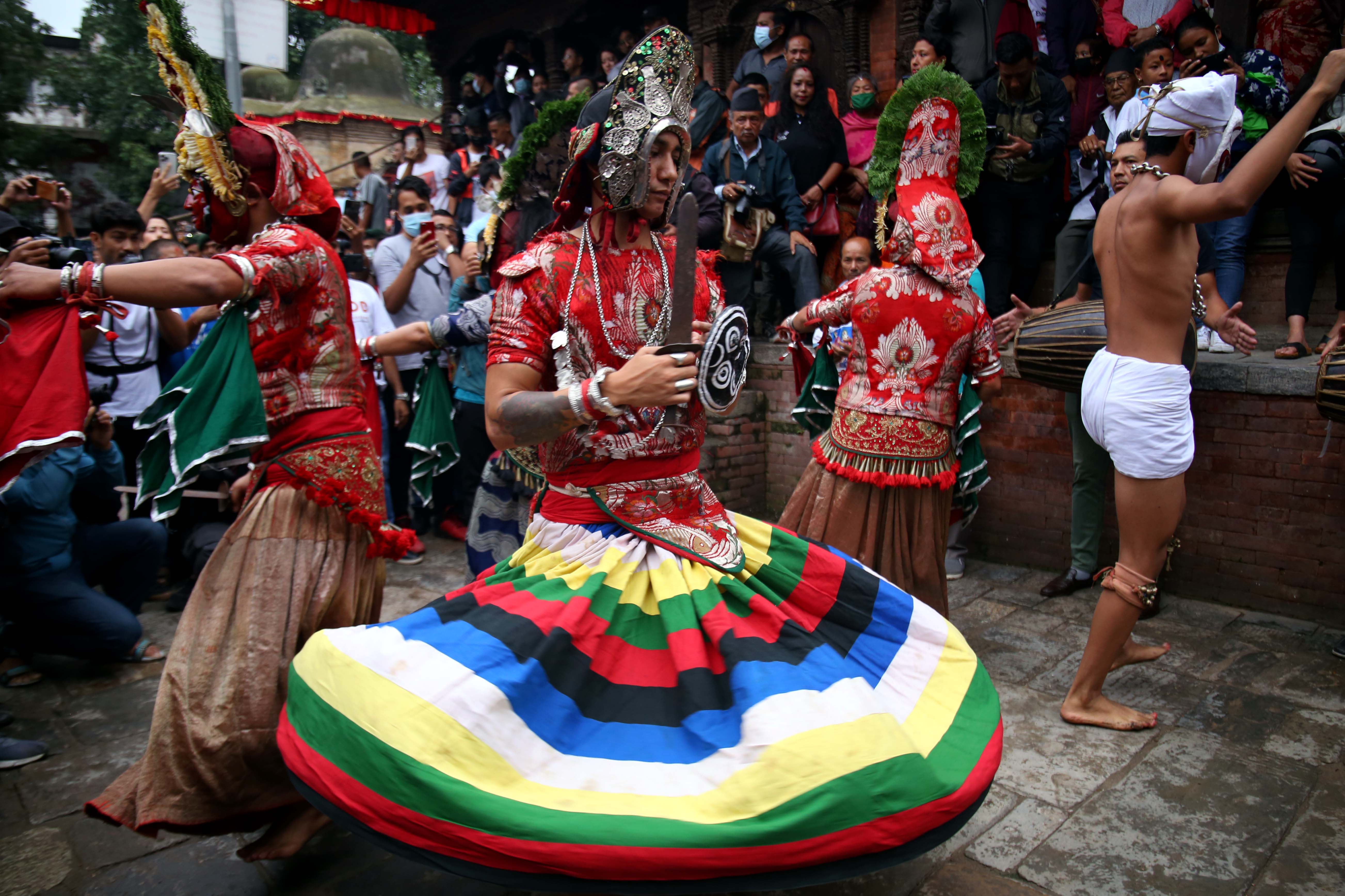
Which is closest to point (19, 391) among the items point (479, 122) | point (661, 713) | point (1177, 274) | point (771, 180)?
point (661, 713)

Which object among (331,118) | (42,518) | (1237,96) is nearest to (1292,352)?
(1237,96)

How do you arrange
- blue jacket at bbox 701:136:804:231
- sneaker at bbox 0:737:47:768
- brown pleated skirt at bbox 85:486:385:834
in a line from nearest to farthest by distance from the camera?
brown pleated skirt at bbox 85:486:385:834 → sneaker at bbox 0:737:47:768 → blue jacket at bbox 701:136:804:231

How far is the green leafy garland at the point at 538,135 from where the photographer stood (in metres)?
3.46

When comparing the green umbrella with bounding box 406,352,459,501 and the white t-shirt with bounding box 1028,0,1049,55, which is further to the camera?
the white t-shirt with bounding box 1028,0,1049,55

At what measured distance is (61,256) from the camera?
2.78 metres

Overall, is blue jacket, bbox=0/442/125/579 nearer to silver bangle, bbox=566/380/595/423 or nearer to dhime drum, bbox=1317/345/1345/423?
→ silver bangle, bbox=566/380/595/423

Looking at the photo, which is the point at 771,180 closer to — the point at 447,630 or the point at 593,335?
the point at 593,335

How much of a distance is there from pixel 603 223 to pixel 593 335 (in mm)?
335

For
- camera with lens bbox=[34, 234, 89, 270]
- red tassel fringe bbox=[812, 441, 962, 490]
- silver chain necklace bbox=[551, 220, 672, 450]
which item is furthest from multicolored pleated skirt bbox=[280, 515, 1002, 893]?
red tassel fringe bbox=[812, 441, 962, 490]

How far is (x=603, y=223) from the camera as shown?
2.48 meters

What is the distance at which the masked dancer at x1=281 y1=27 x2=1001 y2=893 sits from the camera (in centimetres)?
186

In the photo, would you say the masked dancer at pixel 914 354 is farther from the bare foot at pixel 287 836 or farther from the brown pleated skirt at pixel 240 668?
the bare foot at pixel 287 836

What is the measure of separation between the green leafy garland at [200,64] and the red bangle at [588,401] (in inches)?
66.9

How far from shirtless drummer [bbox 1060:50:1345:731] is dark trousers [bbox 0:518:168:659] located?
4.48 meters
